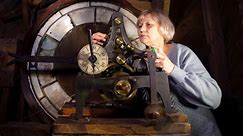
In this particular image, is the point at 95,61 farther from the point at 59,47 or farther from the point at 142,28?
→ the point at 59,47

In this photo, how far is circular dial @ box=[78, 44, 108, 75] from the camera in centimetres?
116

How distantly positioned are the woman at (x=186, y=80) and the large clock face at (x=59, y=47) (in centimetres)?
101

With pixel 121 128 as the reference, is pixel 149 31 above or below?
above

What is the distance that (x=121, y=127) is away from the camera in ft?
3.44

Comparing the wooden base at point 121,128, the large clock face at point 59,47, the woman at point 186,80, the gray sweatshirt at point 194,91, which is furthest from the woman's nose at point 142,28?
the large clock face at point 59,47

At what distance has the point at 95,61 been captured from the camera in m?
1.16

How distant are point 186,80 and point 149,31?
0.27m

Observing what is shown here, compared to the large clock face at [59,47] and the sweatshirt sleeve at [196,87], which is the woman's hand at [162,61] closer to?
the sweatshirt sleeve at [196,87]

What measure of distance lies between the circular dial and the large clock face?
1.27 meters

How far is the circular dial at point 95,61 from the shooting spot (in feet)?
3.82

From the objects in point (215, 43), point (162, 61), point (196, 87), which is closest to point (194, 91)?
point (196, 87)

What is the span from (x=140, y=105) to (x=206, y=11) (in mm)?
1588

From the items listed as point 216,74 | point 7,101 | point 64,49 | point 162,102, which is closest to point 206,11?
point 216,74

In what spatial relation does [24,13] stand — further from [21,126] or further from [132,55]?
[132,55]
